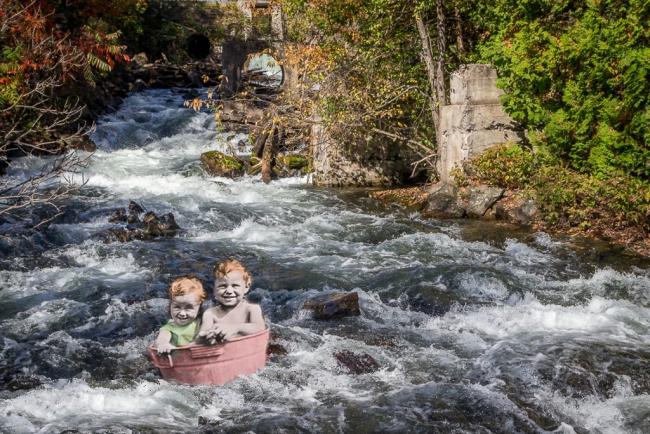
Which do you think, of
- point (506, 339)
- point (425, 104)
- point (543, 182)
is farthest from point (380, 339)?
point (425, 104)

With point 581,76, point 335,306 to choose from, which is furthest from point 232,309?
point 581,76

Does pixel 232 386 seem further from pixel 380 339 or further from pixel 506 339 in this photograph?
pixel 506 339

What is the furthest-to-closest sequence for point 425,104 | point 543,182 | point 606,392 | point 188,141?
1. point 188,141
2. point 425,104
3. point 543,182
4. point 606,392

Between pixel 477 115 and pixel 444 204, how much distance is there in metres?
1.84

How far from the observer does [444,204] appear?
14.6 metres

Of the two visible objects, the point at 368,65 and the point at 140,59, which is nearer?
the point at 368,65

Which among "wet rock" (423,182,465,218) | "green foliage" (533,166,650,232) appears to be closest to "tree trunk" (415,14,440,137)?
"wet rock" (423,182,465,218)

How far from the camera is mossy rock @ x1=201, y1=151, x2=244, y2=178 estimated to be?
18.4 meters

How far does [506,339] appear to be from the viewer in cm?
848

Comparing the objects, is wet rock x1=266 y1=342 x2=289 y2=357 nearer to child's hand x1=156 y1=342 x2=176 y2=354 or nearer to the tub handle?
the tub handle

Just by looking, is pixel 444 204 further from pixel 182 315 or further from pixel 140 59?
pixel 140 59

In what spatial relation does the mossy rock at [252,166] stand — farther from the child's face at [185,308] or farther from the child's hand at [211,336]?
the child's hand at [211,336]

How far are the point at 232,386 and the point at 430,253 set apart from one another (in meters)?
5.53

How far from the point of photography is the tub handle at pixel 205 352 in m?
6.87
